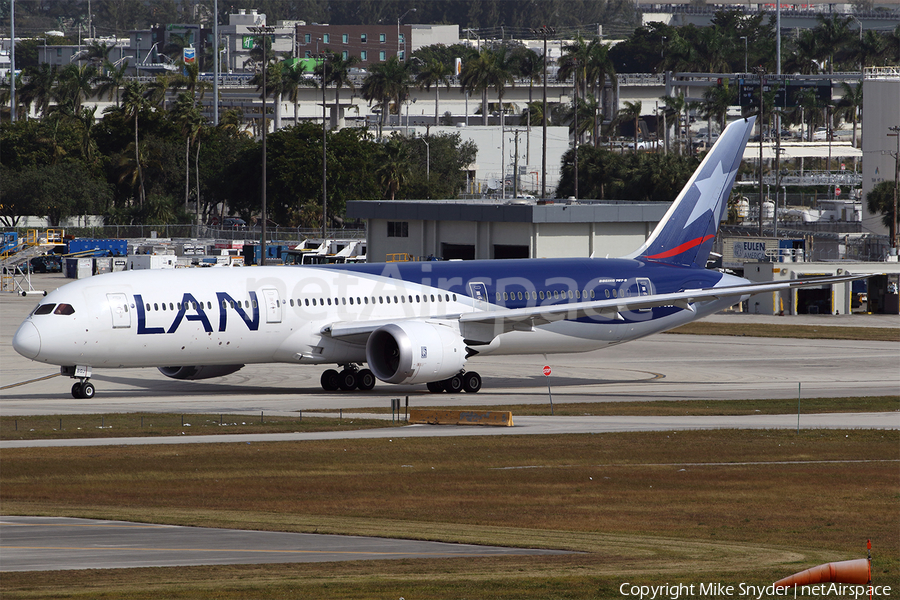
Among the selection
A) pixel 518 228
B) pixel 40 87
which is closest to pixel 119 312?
pixel 518 228

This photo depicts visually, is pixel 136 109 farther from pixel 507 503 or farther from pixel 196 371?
pixel 507 503

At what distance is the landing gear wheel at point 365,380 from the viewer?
1773 inches

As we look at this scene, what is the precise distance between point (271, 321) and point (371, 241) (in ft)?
162

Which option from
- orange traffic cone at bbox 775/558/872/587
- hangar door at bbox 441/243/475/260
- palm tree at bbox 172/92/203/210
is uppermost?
palm tree at bbox 172/92/203/210

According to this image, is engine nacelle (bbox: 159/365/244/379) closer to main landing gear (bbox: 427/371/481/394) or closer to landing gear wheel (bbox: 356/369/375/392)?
landing gear wheel (bbox: 356/369/375/392)

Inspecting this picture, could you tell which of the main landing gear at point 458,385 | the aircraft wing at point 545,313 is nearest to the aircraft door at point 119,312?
the aircraft wing at point 545,313

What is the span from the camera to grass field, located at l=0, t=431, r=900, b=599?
17.6 metres

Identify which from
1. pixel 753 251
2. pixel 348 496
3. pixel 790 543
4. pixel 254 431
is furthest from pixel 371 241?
pixel 790 543

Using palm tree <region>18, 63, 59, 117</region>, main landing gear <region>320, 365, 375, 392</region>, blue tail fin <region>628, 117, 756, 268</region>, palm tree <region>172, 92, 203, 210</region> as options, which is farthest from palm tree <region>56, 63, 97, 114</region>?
main landing gear <region>320, 365, 375, 392</region>

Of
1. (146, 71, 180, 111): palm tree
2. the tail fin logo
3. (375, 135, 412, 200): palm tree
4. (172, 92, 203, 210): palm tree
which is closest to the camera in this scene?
the tail fin logo

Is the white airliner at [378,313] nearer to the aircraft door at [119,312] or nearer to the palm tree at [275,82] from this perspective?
the aircraft door at [119,312]

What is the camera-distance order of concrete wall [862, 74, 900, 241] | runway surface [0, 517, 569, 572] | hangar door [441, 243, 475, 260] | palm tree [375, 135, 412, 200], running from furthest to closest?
1. palm tree [375, 135, 412, 200]
2. concrete wall [862, 74, 900, 241]
3. hangar door [441, 243, 475, 260]
4. runway surface [0, 517, 569, 572]

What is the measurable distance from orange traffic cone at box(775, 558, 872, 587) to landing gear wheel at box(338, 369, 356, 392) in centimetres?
2907

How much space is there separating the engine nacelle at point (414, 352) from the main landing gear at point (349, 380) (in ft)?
8.44
